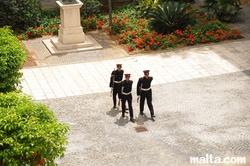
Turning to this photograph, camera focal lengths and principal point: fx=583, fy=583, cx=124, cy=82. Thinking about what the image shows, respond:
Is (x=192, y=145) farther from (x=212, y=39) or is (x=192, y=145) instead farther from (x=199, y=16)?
(x=199, y=16)

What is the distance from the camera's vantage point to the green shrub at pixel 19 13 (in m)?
23.1

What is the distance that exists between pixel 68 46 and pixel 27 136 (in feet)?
37.9

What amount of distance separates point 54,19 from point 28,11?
1.32 metres

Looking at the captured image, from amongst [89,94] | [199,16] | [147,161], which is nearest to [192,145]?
[147,161]

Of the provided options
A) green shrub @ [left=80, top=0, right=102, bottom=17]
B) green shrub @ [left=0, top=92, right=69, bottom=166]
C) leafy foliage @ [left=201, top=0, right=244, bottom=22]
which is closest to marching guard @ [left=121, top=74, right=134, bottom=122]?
green shrub @ [left=0, top=92, right=69, bottom=166]

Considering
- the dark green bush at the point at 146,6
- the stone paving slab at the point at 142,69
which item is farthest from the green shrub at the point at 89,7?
the stone paving slab at the point at 142,69

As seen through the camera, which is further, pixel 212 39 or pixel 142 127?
pixel 212 39

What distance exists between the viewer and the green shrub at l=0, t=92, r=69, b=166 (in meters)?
10.4

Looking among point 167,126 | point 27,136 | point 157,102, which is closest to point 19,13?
point 157,102

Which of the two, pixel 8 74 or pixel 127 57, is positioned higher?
pixel 8 74

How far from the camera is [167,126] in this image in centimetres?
1589

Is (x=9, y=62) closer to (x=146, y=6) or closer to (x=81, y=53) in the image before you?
(x=81, y=53)

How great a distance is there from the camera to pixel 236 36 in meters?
22.5

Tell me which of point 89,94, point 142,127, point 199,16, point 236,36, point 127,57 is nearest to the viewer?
point 142,127
